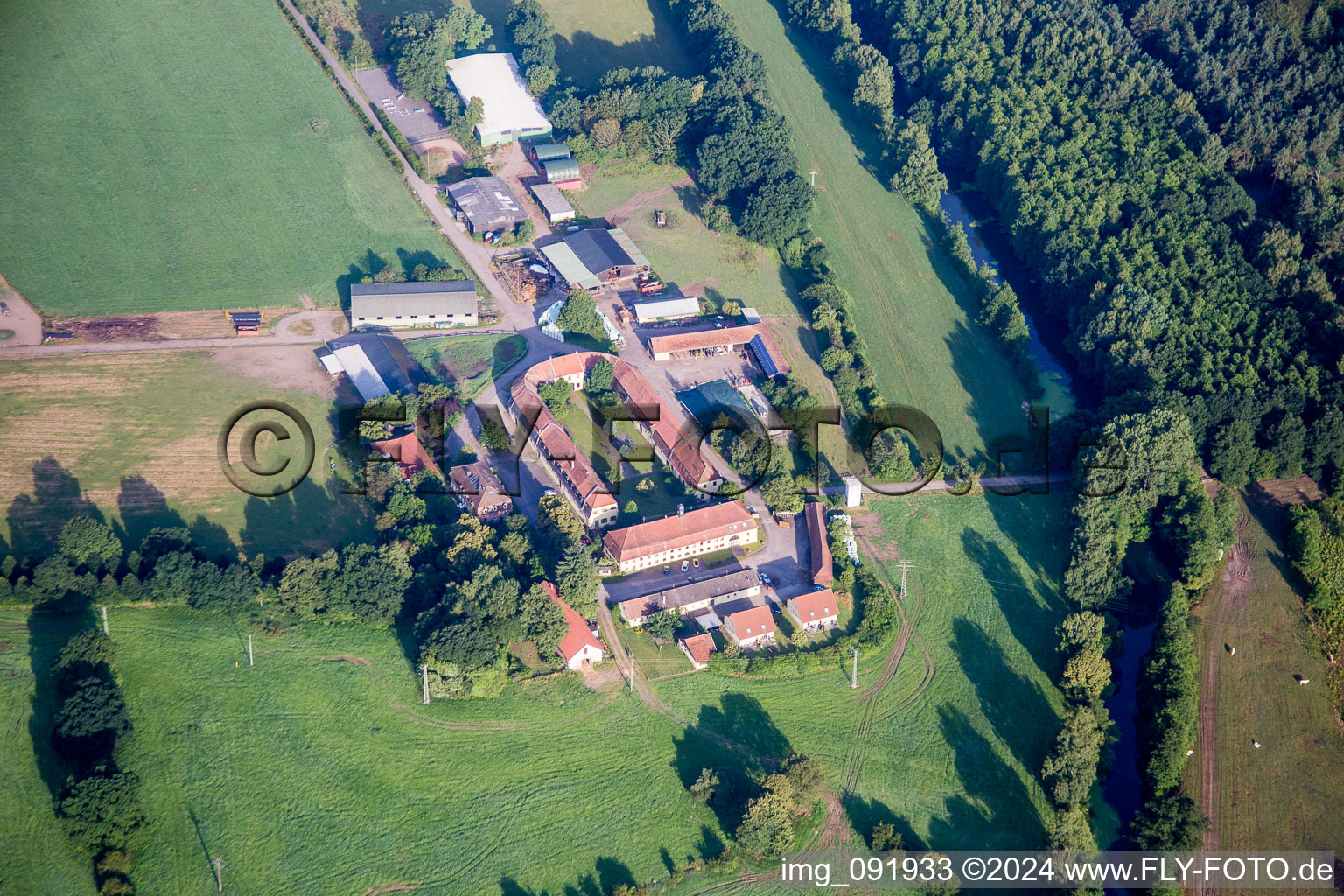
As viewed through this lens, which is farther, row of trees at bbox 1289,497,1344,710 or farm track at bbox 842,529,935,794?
row of trees at bbox 1289,497,1344,710

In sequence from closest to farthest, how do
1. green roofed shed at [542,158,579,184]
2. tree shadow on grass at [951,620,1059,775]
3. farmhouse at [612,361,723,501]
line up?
tree shadow on grass at [951,620,1059,775]
farmhouse at [612,361,723,501]
green roofed shed at [542,158,579,184]

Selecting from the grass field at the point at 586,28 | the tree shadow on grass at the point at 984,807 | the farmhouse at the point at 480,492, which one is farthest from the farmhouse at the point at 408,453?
the grass field at the point at 586,28

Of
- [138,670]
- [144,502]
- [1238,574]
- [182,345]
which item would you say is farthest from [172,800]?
[1238,574]

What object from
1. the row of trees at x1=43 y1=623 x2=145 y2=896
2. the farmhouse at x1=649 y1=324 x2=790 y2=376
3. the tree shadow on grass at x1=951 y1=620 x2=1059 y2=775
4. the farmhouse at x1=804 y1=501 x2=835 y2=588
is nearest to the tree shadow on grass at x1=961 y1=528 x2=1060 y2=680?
the tree shadow on grass at x1=951 y1=620 x2=1059 y2=775

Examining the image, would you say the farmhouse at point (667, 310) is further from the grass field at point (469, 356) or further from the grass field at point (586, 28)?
the grass field at point (586, 28)

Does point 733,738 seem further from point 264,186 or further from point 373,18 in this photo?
point 373,18

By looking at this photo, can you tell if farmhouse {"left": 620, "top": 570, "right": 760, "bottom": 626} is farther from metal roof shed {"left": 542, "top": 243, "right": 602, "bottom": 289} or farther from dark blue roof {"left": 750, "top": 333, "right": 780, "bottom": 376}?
metal roof shed {"left": 542, "top": 243, "right": 602, "bottom": 289}
